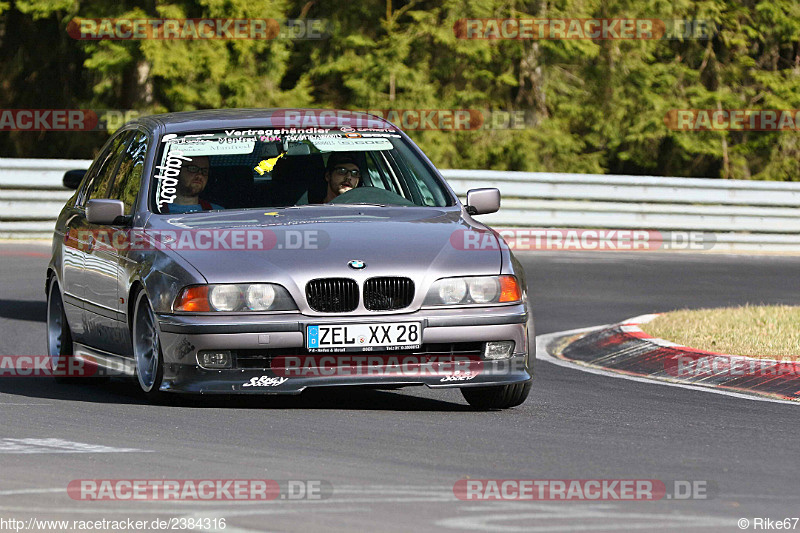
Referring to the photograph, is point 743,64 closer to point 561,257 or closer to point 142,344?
point 561,257

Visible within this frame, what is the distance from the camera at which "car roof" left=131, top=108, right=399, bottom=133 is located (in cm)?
Result: 921

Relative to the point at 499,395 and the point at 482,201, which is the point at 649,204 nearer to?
the point at 482,201

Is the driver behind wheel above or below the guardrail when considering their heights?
above

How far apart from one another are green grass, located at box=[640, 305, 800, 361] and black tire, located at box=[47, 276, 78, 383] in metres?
4.17

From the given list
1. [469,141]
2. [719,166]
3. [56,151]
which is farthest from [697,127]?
[56,151]

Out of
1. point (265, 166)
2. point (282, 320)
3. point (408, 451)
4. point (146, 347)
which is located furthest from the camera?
point (265, 166)

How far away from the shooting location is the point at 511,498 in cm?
564

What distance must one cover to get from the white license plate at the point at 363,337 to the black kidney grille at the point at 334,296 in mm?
89

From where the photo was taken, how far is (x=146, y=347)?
830 cm

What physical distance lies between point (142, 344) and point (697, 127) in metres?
27.5

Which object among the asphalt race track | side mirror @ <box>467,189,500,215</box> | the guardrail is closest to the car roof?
side mirror @ <box>467,189,500,215</box>

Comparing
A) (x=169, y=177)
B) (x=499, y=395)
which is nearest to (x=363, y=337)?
(x=499, y=395)

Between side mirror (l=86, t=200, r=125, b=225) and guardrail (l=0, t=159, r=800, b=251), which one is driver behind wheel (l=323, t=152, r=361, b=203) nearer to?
side mirror (l=86, t=200, r=125, b=225)

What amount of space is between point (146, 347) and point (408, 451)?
2109mm
